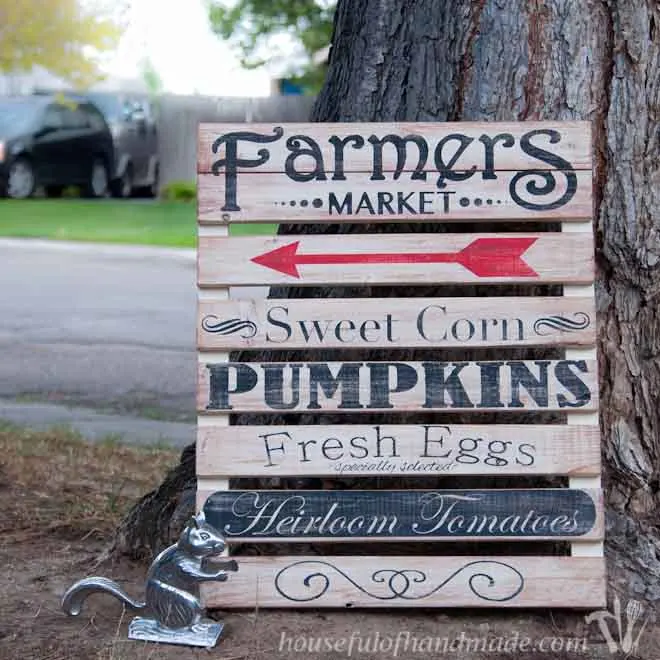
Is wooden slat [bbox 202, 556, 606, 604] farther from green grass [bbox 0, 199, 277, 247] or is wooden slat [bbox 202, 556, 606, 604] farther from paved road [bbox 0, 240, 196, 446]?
green grass [bbox 0, 199, 277, 247]

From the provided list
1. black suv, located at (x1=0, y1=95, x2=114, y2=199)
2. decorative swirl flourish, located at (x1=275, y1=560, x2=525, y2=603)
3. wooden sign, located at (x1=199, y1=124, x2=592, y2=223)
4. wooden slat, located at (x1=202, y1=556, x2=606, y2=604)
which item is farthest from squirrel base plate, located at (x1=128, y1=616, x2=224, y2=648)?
black suv, located at (x1=0, y1=95, x2=114, y2=199)

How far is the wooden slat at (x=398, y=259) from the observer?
338 cm

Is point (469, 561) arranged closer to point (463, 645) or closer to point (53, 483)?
point (463, 645)

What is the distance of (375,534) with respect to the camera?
338 centimetres

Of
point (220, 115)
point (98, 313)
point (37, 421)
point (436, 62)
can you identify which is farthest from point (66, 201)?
point (436, 62)

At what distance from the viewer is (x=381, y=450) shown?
3.39m

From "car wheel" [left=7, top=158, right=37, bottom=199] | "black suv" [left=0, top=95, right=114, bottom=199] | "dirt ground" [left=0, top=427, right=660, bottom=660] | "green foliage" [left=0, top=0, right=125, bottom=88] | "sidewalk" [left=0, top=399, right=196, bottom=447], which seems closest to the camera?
"dirt ground" [left=0, top=427, right=660, bottom=660]

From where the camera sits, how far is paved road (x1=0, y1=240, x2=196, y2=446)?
26.9 ft

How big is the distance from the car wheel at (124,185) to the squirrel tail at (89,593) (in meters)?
23.0

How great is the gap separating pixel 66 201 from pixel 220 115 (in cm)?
487

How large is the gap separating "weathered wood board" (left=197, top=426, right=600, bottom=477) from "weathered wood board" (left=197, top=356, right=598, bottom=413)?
2.6 inches

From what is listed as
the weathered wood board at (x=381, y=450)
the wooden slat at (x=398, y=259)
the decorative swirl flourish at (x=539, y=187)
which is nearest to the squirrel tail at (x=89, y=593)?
the weathered wood board at (x=381, y=450)

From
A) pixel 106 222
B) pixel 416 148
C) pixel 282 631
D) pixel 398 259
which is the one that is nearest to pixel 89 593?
pixel 282 631

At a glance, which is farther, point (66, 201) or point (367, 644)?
point (66, 201)
